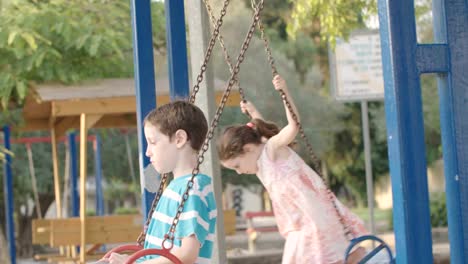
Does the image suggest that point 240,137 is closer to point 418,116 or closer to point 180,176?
point 180,176

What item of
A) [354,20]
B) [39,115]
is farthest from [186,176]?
[39,115]

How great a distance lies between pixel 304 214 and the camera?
15.7 ft

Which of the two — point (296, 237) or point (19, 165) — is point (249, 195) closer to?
point (19, 165)

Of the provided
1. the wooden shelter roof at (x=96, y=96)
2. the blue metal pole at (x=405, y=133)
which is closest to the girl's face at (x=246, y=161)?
the blue metal pole at (x=405, y=133)

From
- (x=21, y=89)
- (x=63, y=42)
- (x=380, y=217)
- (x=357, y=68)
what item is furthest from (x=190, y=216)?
(x=380, y=217)

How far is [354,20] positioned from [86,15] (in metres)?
3.13

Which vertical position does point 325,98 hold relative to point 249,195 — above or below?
above

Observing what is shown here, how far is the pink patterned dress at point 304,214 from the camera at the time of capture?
473 cm

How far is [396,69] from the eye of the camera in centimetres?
341

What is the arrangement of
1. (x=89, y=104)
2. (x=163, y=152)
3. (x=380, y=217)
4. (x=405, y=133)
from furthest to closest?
(x=380, y=217)
(x=89, y=104)
(x=163, y=152)
(x=405, y=133)

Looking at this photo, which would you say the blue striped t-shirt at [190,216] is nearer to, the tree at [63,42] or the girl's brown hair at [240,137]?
the girl's brown hair at [240,137]

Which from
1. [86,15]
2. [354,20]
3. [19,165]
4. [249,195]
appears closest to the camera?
[354,20]

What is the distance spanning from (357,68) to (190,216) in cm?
971

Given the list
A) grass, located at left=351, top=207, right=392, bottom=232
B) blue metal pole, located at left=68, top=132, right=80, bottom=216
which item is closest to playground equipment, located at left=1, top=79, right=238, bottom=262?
blue metal pole, located at left=68, top=132, right=80, bottom=216
